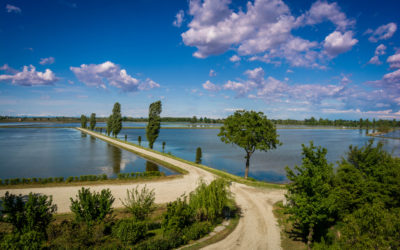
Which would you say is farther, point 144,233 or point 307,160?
point 144,233

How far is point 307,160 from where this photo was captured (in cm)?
1116

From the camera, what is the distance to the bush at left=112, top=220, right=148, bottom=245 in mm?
11312

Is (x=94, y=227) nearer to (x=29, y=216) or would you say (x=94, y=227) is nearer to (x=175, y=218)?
(x=29, y=216)

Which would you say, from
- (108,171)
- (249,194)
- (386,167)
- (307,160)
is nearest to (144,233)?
(307,160)

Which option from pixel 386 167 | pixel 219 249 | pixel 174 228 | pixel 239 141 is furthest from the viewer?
pixel 239 141

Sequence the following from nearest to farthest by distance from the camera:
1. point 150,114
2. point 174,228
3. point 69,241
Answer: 1. point 69,241
2. point 174,228
3. point 150,114

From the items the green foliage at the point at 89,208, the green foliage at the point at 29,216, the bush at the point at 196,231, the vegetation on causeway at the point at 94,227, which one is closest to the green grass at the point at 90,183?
the vegetation on causeway at the point at 94,227

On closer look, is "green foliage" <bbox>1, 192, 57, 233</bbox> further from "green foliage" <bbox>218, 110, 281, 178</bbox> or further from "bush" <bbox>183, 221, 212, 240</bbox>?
"green foliage" <bbox>218, 110, 281, 178</bbox>

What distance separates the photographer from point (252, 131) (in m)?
26.9

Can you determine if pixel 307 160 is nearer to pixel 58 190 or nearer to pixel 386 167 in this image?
pixel 386 167

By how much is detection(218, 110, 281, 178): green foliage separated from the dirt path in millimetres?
5497

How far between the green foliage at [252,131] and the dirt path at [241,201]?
18.0 ft

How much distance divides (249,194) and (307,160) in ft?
35.2

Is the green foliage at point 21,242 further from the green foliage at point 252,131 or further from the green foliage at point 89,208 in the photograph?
the green foliage at point 252,131
